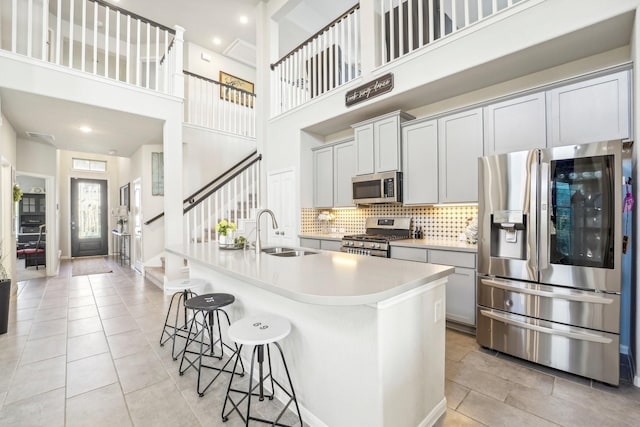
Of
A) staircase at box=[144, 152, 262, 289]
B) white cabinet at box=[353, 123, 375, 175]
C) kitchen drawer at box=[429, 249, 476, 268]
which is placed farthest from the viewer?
staircase at box=[144, 152, 262, 289]

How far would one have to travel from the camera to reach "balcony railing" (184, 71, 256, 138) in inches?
247

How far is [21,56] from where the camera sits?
3482mm

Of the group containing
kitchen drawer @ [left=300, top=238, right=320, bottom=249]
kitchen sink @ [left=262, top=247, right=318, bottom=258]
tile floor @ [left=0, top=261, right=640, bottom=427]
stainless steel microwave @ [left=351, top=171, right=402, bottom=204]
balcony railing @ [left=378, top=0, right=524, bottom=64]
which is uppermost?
balcony railing @ [left=378, top=0, right=524, bottom=64]

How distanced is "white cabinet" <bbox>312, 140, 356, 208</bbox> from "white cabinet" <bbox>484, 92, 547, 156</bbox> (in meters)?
1.82

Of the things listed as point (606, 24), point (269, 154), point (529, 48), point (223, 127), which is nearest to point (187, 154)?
point (223, 127)

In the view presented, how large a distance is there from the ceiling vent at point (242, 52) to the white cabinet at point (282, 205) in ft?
12.5

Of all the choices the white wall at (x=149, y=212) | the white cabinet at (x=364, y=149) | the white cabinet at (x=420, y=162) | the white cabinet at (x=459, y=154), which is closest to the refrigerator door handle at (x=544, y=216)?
the white cabinet at (x=459, y=154)

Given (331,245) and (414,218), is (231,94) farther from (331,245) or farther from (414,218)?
(414,218)

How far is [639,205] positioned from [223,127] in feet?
21.9

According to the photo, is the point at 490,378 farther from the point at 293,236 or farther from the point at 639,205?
the point at 293,236

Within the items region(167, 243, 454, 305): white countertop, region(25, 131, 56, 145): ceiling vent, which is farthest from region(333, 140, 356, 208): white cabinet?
region(25, 131, 56, 145): ceiling vent

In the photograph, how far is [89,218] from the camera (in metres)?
8.62

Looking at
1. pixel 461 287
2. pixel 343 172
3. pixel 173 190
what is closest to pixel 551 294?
pixel 461 287

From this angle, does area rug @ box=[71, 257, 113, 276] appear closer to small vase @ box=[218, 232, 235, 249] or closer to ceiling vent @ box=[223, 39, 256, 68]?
small vase @ box=[218, 232, 235, 249]
